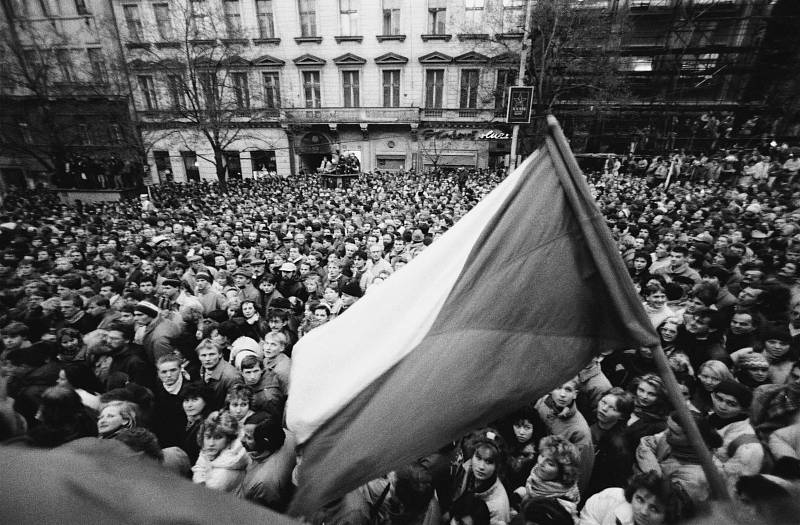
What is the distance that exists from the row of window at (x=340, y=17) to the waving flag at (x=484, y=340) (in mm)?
31758

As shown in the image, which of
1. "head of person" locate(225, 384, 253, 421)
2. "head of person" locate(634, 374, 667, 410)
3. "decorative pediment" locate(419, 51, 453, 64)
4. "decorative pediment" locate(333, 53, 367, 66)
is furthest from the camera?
"decorative pediment" locate(333, 53, 367, 66)

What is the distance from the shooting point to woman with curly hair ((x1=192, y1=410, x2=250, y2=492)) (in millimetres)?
2834

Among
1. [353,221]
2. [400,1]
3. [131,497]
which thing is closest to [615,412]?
[131,497]

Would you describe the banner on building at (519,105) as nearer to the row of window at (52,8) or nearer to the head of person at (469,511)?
the head of person at (469,511)

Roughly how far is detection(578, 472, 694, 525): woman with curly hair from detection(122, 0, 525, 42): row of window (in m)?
31.9

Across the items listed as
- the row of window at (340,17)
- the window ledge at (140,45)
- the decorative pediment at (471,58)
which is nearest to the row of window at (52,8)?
the row of window at (340,17)

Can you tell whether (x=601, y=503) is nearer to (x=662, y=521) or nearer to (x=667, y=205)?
(x=662, y=521)

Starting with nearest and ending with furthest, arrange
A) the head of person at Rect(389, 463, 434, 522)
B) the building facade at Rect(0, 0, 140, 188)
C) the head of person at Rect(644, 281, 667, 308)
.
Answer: the head of person at Rect(389, 463, 434, 522) < the head of person at Rect(644, 281, 667, 308) < the building facade at Rect(0, 0, 140, 188)

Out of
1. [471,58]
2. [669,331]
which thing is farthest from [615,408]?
[471,58]

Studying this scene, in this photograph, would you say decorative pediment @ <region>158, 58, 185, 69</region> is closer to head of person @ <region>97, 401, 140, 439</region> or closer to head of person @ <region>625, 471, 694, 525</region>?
head of person @ <region>97, 401, 140, 439</region>

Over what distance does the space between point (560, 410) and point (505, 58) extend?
29.4 metres

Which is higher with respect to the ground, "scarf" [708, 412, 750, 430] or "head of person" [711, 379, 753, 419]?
"head of person" [711, 379, 753, 419]

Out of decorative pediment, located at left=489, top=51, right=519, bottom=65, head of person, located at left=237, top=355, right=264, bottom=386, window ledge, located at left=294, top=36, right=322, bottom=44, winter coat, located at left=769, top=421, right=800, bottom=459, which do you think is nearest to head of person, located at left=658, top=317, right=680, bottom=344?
winter coat, located at left=769, top=421, right=800, bottom=459

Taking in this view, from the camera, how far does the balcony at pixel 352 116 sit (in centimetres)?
3083
